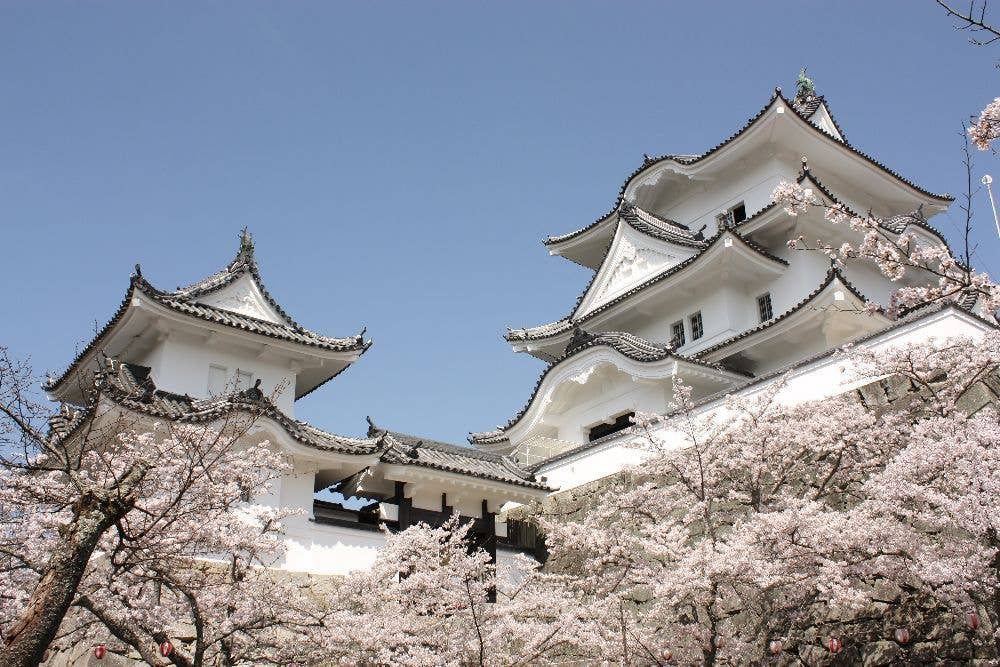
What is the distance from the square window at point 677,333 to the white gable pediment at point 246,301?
28.8ft

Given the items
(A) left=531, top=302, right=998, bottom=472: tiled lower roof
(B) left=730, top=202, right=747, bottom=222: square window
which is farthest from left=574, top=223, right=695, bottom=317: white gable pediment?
(A) left=531, top=302, right=998, bottom=472: tiled lower roof

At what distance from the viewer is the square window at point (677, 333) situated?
2095 cm

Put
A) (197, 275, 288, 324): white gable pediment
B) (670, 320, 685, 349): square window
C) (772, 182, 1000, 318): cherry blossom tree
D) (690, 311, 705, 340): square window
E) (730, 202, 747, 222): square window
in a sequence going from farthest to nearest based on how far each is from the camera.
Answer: (730, 202, 747, 222): square window, (670, 320, 685, 349): square window, (690, 311, 705, 340): square window, (197, 275, 288, 324): white gable pediment, (772, 182, 1000, 318): cherry blossom tree

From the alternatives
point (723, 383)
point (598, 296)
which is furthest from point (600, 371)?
point (598, 296)

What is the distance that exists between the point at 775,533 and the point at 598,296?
1375 cm

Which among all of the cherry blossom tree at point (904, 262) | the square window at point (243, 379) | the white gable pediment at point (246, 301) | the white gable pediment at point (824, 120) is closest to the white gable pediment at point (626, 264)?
the white gable pediment at point (824, 120)

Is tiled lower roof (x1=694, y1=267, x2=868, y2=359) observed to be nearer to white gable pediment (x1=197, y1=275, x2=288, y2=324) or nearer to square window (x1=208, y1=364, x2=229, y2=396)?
white gable pediment (x1=197, y1=275, x2=288, y2=324)

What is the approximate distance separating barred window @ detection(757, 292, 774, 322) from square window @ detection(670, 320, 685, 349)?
181 centimetres

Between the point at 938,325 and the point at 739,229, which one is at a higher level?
the point at 739,229

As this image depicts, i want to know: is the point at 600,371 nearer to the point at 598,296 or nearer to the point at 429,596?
the point at 598,296

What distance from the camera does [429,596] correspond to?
454 inches

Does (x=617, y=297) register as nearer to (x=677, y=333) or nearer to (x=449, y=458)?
(x=677, y=333)

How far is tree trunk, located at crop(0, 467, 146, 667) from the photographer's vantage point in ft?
22.4

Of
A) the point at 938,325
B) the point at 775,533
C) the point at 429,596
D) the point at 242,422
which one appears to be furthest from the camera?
the point at 242,422
